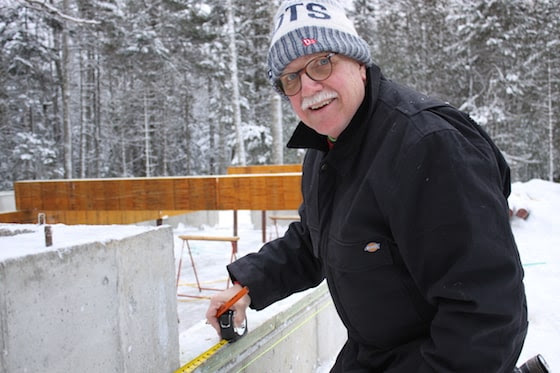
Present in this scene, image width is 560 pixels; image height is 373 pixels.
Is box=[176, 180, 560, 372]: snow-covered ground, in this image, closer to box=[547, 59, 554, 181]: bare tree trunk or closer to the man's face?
the man's face

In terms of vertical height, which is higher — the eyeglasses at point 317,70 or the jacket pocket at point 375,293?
the eyeglasses at point 317,70

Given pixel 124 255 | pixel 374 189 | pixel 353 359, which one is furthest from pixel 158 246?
pixel 374 189

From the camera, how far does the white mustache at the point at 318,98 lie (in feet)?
4.34

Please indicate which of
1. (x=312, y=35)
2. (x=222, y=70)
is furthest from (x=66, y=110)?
(x=312, y=35)

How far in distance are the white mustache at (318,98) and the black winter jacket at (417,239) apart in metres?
0.10

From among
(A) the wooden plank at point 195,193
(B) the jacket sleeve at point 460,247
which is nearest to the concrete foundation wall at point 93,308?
(B) the jacket sleeve at point 460,247

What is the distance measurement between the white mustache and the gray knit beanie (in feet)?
0.42

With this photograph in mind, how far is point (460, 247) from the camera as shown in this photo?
3.29ft

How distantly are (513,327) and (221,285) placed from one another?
17.6 feet

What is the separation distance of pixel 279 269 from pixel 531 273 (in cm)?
524

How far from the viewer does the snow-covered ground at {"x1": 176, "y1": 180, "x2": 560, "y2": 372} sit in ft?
8.86

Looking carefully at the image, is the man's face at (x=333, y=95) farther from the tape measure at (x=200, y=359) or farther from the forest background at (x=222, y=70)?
the forest background at (x=222, y=70)

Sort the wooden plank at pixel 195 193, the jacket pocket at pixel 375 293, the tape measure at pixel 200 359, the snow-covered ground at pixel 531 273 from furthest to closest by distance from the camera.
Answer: the wooden plank at pixel 195 193
the snow-covered ground at pixel 531 273
the tape measure at pixel 200 359
the jacket pocket at pixel 375 293

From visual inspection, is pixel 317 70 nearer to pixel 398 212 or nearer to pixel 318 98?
pixel 318 98
